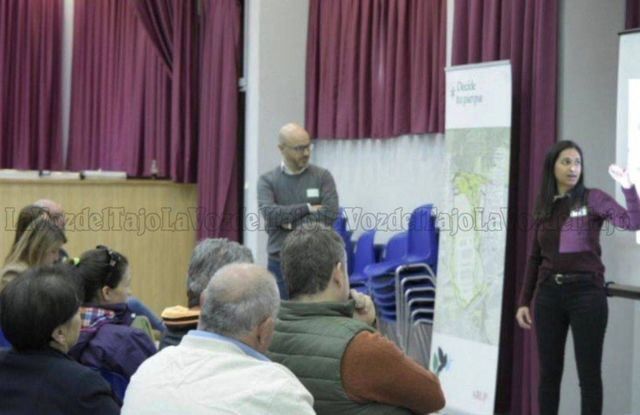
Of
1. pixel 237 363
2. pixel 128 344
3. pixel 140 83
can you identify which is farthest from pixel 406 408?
pixel 140 83

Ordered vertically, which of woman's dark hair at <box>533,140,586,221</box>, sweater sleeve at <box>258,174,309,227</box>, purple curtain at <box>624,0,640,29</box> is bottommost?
sweater sleeve at <box>258,174,309,227</box>

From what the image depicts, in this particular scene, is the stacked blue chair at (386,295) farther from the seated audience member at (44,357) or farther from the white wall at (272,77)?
the seated audience member at (44,357)

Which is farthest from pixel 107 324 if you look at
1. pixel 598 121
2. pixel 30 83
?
pixel 30 83

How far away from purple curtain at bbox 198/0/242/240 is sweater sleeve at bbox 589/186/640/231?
4.04m

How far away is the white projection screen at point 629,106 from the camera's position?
4250 millimetres

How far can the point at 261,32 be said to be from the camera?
7.25 metres

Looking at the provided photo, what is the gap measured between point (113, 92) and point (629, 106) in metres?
6.14

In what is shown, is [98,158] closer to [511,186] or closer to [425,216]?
[425,216]

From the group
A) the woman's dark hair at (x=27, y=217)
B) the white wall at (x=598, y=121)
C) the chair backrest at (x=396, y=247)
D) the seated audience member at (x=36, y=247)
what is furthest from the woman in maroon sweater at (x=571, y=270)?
the woman's dark hair at (x=27, y=217)

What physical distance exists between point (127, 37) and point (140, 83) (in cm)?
61

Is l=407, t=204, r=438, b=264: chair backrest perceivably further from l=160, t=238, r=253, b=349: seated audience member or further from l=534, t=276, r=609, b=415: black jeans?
l=160, t=238, r=253, b=349: seated audience member

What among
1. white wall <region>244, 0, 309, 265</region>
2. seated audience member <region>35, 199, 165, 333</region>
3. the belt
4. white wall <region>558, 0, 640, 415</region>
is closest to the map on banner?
white wall <region>558, 0, 640, 415</region>

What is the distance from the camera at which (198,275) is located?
9.49ft

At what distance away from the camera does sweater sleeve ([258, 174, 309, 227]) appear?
17.0 ft
